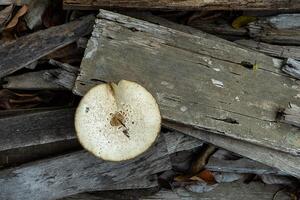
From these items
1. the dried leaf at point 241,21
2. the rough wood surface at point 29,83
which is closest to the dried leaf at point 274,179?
the dried leaf at point 241,21

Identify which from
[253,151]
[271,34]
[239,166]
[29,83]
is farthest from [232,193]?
[29,83]

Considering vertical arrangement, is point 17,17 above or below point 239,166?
above

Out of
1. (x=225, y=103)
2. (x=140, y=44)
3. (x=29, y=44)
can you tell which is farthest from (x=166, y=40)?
(x=29, y=44)

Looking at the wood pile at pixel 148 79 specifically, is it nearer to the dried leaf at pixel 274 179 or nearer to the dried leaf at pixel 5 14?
the dried leaf at pixel 5 14

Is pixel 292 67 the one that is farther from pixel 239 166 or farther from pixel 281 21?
pixel 239 166

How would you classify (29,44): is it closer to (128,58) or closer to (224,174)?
(128,58)

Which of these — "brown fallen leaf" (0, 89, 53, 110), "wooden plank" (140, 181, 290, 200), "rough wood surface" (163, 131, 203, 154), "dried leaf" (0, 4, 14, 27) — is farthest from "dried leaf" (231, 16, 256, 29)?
"dried leaf" (0, 4, 14, 27)

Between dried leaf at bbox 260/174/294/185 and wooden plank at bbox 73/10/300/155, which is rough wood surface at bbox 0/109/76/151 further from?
dried leaf at bbox 260/174/294/185
